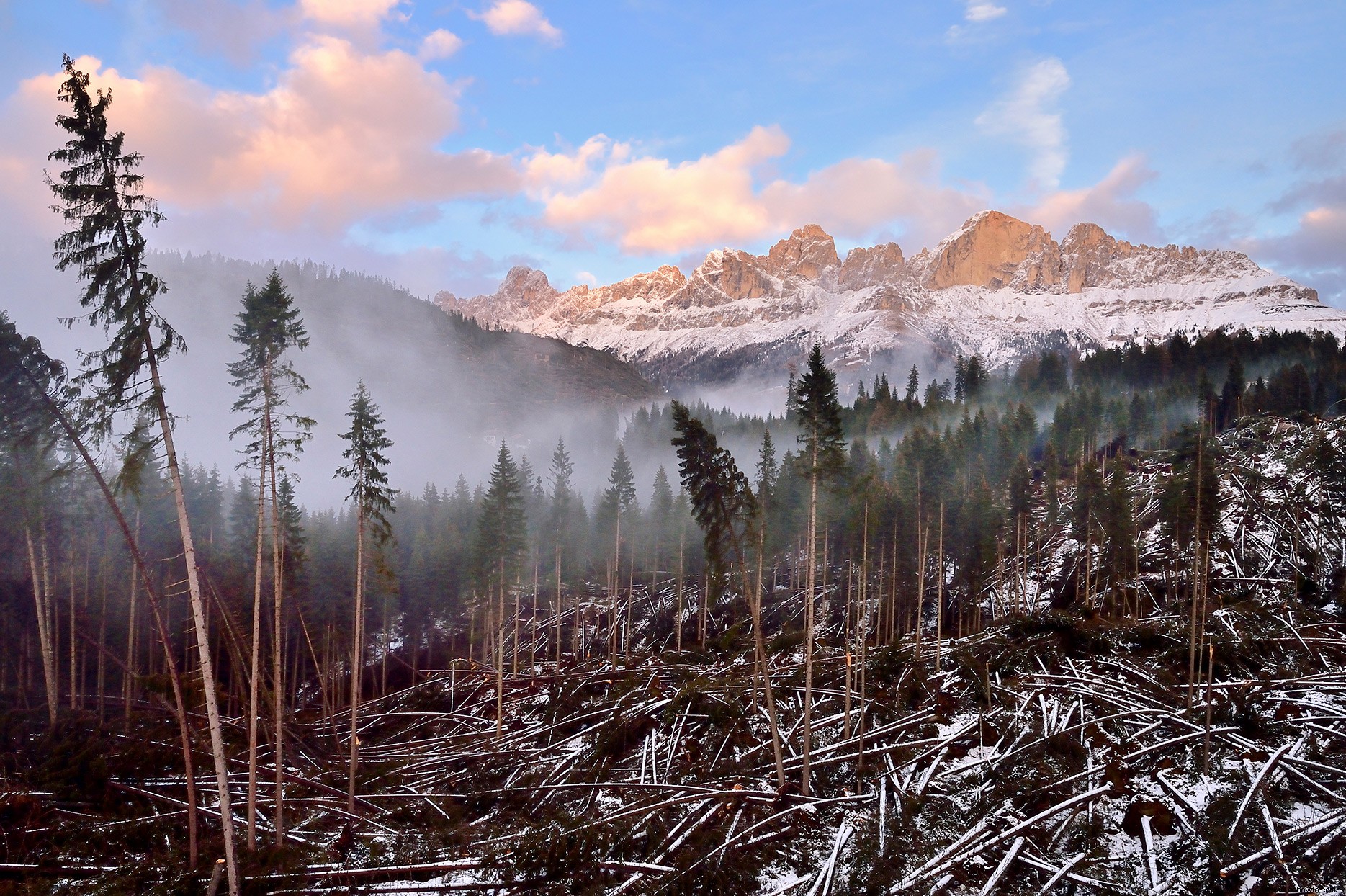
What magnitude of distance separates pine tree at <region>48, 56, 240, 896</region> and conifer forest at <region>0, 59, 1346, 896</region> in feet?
0.26

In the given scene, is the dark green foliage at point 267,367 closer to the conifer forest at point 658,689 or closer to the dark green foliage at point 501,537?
the conifer forest at point 658,689

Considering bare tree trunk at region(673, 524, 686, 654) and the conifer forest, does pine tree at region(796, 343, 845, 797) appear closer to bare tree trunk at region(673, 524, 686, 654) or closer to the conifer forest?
the conifer forest

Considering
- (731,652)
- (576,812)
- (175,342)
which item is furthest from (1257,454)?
(175,342)

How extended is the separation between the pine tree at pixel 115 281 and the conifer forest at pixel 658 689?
3.2 inches

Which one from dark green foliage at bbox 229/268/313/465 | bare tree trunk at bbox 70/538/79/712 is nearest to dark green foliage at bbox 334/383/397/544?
dark green foliage at bbox 229/268/313/465

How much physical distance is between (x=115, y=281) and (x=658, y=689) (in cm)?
2840

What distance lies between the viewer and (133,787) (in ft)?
84.1

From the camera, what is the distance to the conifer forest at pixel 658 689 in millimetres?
17891

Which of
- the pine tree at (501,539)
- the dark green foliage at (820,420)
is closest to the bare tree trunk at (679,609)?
the pine tree at (501,539)

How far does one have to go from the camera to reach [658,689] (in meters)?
35.7

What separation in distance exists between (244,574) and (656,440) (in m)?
122

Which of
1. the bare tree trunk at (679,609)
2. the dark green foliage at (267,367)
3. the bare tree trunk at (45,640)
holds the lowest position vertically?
the bare tree trunk at (679,609)

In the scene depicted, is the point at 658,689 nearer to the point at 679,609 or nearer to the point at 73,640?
the point at 679,609

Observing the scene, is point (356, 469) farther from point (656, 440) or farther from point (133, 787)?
point (656, 440)
